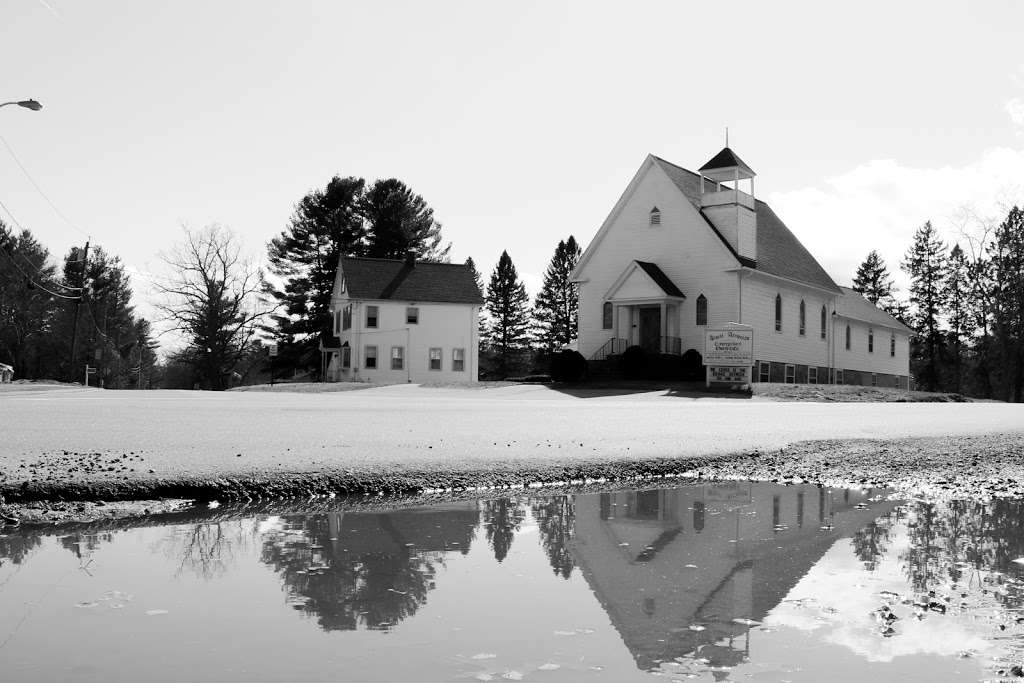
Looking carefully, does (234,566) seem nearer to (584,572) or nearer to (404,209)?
(584,572)

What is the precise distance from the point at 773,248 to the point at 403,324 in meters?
23.0

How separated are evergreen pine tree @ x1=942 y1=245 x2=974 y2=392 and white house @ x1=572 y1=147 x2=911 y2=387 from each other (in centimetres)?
3933

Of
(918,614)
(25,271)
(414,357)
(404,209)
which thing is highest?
(404,209)

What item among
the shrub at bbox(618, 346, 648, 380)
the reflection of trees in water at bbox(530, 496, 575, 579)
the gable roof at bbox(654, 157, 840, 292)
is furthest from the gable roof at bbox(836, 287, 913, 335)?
the reflection of trees in water at bbox(530, 496, 575, 579)

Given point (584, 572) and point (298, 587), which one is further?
point (584, 572)

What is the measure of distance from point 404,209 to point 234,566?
2953 inches

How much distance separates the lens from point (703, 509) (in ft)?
28.7

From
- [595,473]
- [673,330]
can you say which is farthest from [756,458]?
[673,330]

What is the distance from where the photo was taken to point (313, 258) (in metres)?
78.1

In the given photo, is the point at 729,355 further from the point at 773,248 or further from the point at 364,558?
the point at 364,558

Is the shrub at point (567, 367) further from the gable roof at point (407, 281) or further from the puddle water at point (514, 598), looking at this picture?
the puddle water at point (514, 598)

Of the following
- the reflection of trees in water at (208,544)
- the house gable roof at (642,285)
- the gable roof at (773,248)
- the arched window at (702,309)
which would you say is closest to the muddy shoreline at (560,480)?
the reflection of trees in water at (208,544)

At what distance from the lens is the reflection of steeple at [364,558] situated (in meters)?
4.90

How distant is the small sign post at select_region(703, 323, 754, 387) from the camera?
115ft
